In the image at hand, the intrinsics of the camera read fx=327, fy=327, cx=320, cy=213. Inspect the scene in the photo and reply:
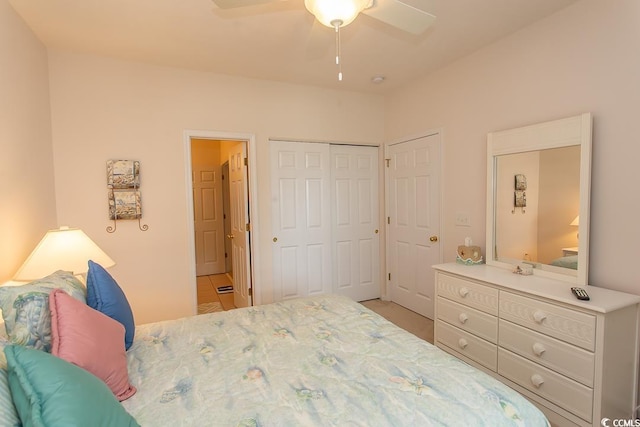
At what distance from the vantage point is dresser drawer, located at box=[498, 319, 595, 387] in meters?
1.79

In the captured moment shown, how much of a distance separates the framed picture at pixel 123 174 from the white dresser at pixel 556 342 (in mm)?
2961

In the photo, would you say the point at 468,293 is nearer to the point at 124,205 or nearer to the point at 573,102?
the point at 573,102

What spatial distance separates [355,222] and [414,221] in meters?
0.74

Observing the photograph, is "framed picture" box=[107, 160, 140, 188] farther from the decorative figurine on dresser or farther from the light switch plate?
the light switch plate

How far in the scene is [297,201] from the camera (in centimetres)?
374

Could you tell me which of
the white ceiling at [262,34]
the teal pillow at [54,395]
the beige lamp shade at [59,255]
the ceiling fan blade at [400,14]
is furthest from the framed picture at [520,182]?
the beige lamp shade at [59,255]

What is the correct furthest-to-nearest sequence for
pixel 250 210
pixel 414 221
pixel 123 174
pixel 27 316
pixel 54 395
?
pixel 414 221, pixel 250 210, pixel 123 174, pixel 27 316, pixel 54 395

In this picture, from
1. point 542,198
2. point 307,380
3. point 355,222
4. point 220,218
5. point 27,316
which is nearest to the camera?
point 27,316

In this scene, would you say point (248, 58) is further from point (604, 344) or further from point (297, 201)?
point (604, 344)

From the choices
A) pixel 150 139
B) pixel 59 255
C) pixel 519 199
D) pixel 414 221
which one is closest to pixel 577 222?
pixel 519 199

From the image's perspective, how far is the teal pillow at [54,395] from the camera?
764 mm

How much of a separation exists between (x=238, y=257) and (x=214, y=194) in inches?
97.7

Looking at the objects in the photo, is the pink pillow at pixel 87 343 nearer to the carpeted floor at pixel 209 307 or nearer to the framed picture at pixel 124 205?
the framed picture at pixel 124 205

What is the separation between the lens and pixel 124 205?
118 inches
